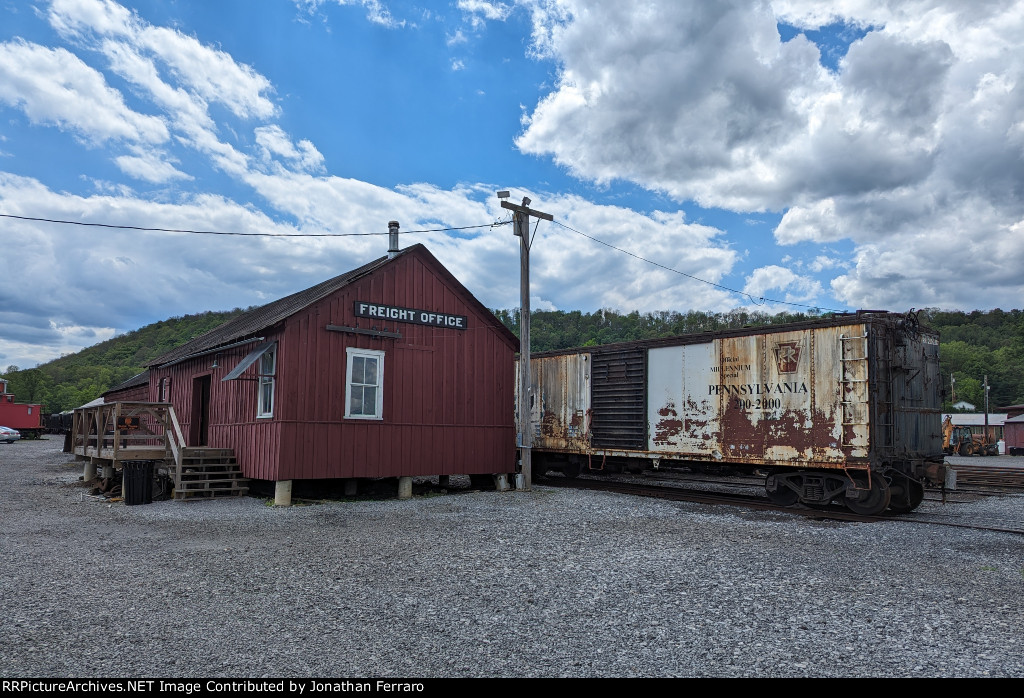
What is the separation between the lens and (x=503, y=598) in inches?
247

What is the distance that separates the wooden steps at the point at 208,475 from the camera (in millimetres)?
13609

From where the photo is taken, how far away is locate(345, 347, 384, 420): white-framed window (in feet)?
45.6

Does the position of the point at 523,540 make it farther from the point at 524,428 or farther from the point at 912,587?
the point at 524,428

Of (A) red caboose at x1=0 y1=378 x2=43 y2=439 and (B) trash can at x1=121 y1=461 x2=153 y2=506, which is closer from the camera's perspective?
(B) trash can at x1=121 y1=461 x2=153 y2=506

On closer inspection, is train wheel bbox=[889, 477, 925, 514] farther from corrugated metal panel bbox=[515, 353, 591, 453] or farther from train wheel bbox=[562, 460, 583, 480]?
train wheel bbox=[562, 460, 583, 480]

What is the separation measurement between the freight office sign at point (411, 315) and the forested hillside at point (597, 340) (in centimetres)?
5314

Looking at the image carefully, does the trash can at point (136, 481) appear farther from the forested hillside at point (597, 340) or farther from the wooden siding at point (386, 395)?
the forested hillside at point (597, 340)

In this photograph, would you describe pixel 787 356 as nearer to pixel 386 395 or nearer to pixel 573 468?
pixel 573 468

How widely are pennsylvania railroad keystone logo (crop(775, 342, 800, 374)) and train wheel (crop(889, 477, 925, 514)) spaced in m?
2.78

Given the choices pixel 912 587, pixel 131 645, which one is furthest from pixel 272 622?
pixel 912 587

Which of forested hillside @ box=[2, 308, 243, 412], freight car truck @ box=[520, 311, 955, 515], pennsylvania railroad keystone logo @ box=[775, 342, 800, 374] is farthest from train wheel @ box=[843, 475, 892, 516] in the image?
forested hillside @ box=[2, 308, 243, 412]

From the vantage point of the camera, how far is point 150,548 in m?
8.52

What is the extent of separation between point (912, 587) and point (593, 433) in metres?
10.6

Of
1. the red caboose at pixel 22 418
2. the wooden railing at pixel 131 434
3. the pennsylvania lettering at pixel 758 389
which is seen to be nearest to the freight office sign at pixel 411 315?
the wooden railing at pixel 131 434
